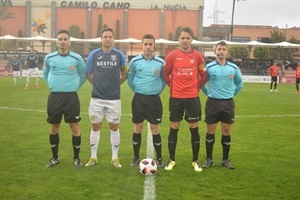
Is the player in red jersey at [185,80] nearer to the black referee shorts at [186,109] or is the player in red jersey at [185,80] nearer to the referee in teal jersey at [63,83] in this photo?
the black referee shorts at [186,109]

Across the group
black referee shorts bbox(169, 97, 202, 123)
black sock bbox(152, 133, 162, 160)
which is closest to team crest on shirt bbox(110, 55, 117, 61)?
black referee shorts bbox(169, 97, 202, 123)

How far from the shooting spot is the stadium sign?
5406 centimetres

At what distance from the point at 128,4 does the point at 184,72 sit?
169 feet

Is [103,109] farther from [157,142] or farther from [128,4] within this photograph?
[128,4]

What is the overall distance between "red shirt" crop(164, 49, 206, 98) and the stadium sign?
51.2m

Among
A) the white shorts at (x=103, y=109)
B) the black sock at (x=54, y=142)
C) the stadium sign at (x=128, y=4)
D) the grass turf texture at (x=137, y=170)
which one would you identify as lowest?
the grass turf texture at (x=137, y=170)

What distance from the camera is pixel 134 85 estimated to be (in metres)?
5.96

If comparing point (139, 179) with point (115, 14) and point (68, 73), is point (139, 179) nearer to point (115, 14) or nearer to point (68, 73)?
point (68, 73)

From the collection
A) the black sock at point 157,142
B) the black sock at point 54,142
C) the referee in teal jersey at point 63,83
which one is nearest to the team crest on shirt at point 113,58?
the referee in teal jersey at point 63,83

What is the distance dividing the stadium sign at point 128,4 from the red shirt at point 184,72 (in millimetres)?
51245

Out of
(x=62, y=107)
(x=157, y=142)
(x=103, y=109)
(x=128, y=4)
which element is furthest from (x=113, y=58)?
(x=128, y=4)

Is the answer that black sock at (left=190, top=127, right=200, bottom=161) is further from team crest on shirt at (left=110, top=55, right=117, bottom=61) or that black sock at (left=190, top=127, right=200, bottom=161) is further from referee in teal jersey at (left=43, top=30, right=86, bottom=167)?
referee in teal jersey at (left=43, top=30, right=86, bottom=167)

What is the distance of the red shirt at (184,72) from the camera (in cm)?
567

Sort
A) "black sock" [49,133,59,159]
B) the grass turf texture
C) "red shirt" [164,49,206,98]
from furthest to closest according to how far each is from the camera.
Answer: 1. "black sock" [49,133,59,159]
2. "red shirt" [164,49,206,98]
3. the grass turf texture
